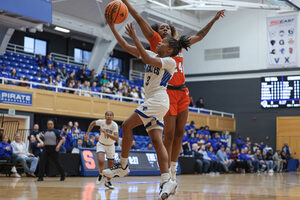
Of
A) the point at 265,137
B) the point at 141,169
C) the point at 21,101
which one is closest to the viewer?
the point at 141,169

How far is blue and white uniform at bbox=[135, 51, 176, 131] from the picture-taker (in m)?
5.46

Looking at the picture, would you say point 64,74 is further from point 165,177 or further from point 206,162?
point 165,177

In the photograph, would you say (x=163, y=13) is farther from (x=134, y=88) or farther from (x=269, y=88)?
(x=269, y=88)

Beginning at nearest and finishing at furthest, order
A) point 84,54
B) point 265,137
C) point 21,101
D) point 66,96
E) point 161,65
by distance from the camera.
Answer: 1. point 161,65
2. point 21,101
3. point 66,96
4. point 84,54
5. point 265,137

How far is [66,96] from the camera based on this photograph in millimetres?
20344

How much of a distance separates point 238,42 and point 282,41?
357 cm

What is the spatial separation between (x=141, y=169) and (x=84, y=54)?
→ 49.9 feet

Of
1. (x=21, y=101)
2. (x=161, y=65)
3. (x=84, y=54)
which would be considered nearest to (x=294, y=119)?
(x=84, y=54)

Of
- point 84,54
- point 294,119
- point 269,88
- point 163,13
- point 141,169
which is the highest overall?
point 163,13

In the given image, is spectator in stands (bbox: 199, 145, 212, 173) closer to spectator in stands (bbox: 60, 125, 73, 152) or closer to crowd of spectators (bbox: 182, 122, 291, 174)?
crowd of spectators (bbox: 182, 122, 291, 174)

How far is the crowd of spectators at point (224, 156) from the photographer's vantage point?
21.4 metres

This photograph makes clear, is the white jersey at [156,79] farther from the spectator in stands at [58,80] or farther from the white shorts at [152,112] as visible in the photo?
the spectator in stands at [58,80]

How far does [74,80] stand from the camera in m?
23.1

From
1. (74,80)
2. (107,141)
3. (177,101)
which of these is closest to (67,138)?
(107,141)
